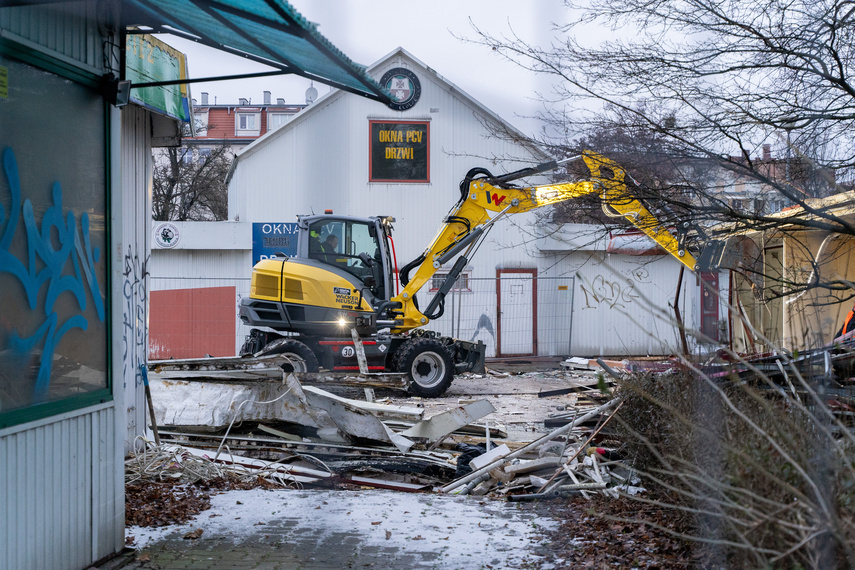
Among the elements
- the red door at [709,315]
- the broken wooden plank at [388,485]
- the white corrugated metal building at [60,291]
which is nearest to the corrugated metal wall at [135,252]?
the broken wooden plank at [388,485]

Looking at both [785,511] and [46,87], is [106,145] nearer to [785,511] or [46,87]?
[46,87]

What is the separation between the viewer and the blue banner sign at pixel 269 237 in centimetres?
2022

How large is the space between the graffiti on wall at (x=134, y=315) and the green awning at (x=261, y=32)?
274 cm

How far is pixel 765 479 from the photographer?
10.4 ft

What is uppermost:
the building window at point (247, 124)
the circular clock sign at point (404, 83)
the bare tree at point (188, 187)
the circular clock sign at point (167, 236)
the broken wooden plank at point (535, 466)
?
the building window at point (247, 124)

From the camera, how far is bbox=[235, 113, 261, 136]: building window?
48250 millimetres

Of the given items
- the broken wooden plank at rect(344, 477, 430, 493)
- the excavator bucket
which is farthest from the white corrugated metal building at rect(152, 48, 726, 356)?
the excavator bucket

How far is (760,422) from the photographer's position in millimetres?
3996

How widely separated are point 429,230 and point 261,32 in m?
16.4

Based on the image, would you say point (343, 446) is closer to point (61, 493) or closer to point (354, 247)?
point (61, 493)

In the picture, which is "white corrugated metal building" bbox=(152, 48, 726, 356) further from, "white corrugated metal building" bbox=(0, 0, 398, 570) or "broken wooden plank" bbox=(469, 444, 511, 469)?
"white corrugated metal building" bbox=(0, 0, 398, 570)

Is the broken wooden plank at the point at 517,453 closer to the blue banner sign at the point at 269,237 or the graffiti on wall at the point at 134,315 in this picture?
the graffiti on wall at the point at 134,315

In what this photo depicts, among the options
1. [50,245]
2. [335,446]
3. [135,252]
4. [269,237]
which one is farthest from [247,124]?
[50,245]

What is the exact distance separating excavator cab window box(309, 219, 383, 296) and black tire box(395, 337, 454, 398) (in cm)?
125
